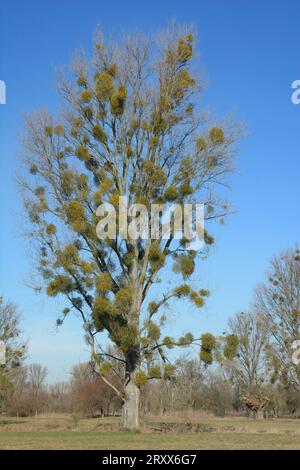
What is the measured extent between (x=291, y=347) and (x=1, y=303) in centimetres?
1863

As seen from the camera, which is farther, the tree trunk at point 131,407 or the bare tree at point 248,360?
the bare tree at point 248,360

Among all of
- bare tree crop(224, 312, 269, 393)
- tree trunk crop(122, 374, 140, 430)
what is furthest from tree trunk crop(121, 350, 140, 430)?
bare tree crop(224, 312, 269, 393)

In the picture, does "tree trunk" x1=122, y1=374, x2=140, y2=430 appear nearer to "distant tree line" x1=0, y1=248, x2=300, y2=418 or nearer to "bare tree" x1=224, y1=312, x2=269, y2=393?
"distant tree line" x1=0, y1=248, x2=300, y2=418

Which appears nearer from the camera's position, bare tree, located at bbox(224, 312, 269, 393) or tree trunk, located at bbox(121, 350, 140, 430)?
tree trunk, located at bbox(121, 350, 140, 430)

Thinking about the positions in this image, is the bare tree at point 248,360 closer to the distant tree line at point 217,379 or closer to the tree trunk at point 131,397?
the distant tree line at point 217,379

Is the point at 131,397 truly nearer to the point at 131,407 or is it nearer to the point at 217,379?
the point at 131,407

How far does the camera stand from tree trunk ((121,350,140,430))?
62.1ft

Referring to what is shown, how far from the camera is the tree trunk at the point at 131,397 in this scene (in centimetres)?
1894

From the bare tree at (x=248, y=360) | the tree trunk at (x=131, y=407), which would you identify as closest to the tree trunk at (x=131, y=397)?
the tree trunk at (x=131, y=407)

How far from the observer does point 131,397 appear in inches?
750

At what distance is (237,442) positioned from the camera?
46.4 ft

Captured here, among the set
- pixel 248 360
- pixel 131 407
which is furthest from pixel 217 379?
pixel 131 407

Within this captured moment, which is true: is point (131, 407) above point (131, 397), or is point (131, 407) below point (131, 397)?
below
